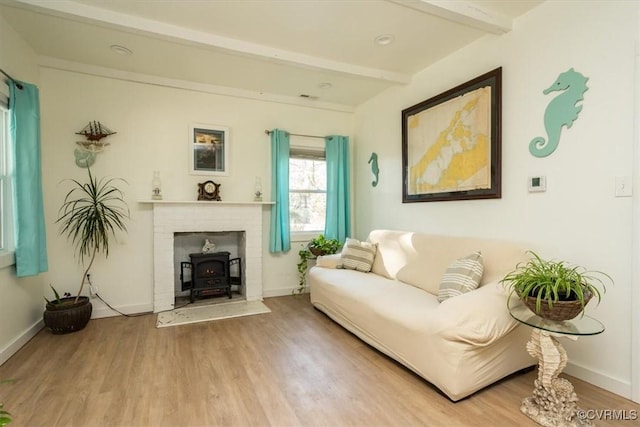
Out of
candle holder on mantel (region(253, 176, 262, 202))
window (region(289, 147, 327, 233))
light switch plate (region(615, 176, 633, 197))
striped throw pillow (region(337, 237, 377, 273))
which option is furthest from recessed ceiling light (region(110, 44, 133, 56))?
light switch plate (region(615, 176, 633, 197))

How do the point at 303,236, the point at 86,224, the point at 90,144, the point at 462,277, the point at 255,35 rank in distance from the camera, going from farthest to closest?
the point at 303,236
the point at 90,144
the point at 86,224
the point at 255,35
the point at 462,277

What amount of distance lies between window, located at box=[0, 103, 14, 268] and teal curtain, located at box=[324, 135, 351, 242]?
331cm

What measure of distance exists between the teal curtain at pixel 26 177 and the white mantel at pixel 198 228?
0.98m

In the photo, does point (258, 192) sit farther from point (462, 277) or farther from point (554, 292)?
point (554, 292)

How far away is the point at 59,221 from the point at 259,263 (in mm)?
2180

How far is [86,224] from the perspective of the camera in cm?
320

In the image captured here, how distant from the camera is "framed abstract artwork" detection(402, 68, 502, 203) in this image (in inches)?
108

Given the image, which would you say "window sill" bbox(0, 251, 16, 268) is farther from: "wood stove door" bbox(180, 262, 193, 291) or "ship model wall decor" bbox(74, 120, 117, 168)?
"wood stove door" bbox(180, 262, 193, 291)

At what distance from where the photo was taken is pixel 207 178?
395 cm

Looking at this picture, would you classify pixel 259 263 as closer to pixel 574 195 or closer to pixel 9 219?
pixel 9 219

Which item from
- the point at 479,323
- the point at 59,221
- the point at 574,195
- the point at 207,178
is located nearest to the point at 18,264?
the point at 59,221

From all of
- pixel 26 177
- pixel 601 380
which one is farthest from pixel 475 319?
pixel 26 177

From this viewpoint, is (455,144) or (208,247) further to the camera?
(208,247)

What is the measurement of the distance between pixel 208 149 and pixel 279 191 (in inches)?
40.5
